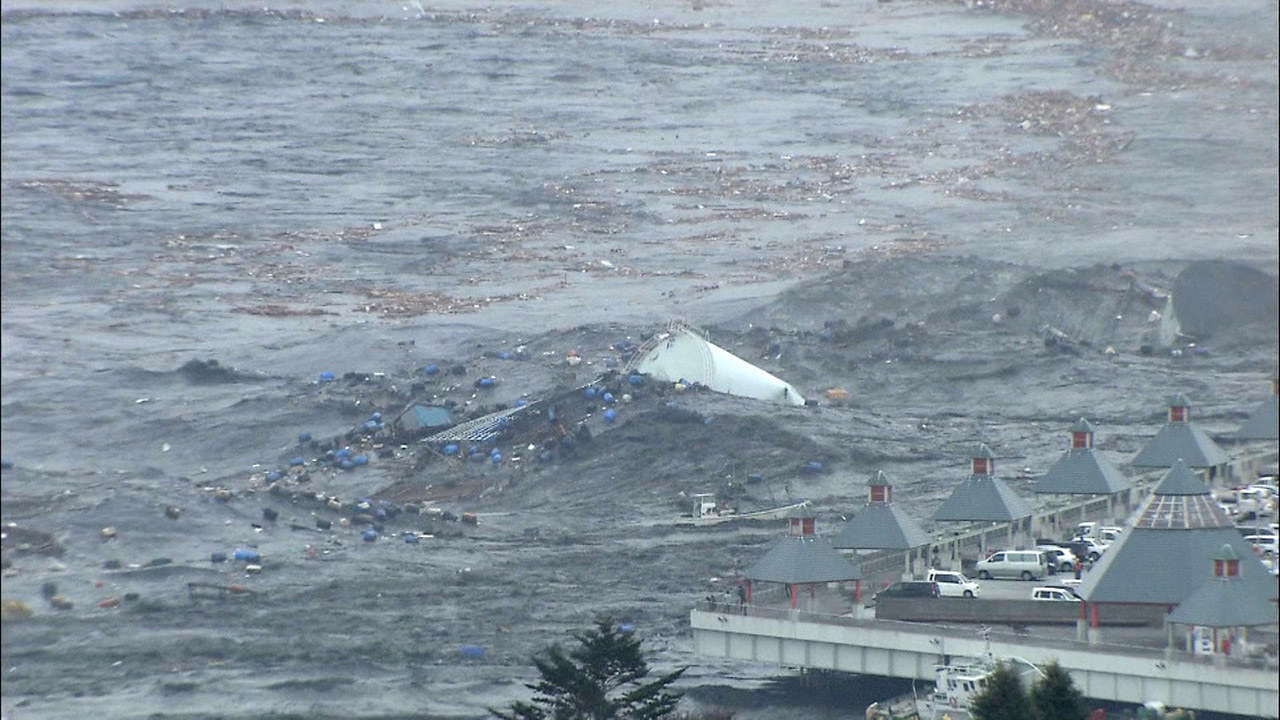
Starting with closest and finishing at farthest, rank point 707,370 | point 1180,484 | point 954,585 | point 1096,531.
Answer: point 1180,484
point 954,585
point 1096,531
point 707,370

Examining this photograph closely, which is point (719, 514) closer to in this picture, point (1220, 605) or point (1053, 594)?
point (1053, 594)

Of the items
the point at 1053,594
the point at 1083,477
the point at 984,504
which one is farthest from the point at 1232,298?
the point at 1083,477

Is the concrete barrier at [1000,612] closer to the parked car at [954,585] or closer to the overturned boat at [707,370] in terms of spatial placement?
the parked car at [954,585]

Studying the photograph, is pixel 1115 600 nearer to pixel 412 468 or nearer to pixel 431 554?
pixel 431 554

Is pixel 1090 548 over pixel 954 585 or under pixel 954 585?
over

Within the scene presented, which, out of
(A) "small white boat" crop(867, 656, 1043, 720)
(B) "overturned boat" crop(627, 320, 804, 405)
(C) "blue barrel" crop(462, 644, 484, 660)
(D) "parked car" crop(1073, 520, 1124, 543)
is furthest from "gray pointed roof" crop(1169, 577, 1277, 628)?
(B) "overturned boat" crop(627, 320, 804, 405)
